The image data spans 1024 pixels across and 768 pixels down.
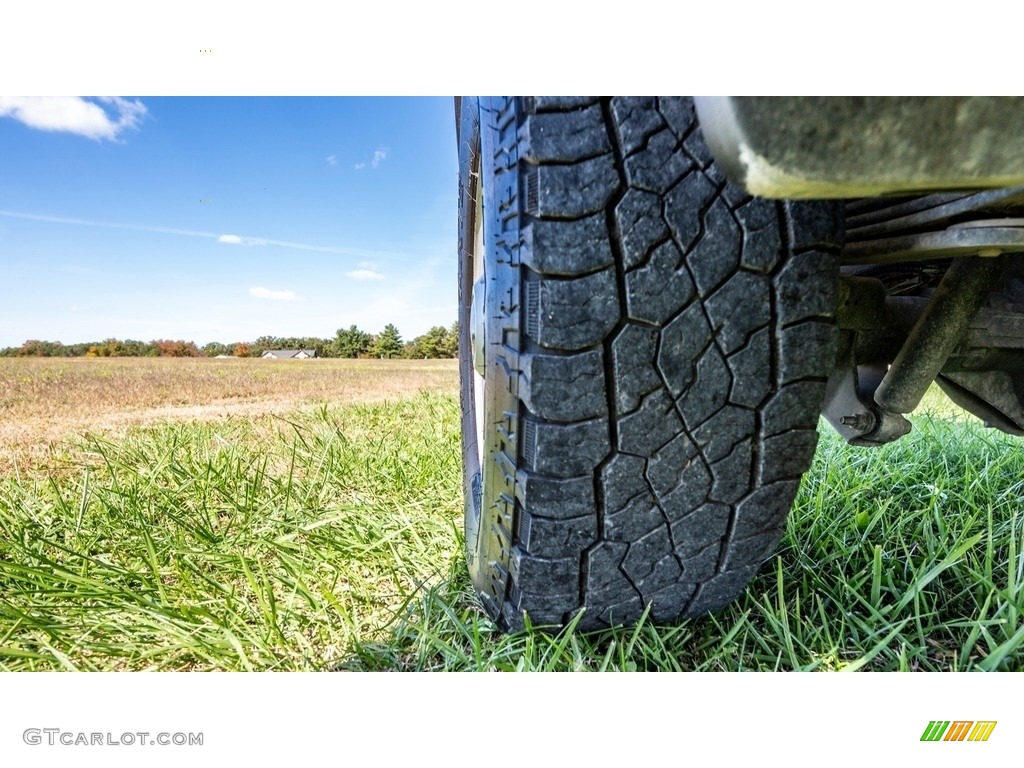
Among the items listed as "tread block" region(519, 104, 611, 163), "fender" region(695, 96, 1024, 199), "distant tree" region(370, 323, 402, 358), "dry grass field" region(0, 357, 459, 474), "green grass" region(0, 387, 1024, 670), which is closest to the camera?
"fender" region(695, 96, 1024, 199)

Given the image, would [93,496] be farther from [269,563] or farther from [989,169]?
[989,169]

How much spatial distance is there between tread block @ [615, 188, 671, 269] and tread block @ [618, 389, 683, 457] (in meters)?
0.13

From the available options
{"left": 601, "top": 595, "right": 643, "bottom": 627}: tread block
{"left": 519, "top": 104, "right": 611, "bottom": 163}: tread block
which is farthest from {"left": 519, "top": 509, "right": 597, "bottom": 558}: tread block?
{"left": 519, "top": 104, "right": 611, "bottom": 163}: tread block

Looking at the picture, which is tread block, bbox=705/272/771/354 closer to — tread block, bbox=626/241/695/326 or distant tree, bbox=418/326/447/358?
tread block, bbox=626/241/695/326

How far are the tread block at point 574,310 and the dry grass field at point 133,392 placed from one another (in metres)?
0.85

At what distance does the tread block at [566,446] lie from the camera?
504 mm

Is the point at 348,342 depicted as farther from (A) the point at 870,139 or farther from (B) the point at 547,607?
(A) the point at 870,139

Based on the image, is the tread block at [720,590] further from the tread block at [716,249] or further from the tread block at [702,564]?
the tread block at [716,249]

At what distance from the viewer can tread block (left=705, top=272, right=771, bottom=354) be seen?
0.48m

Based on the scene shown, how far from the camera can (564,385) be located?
49cm
